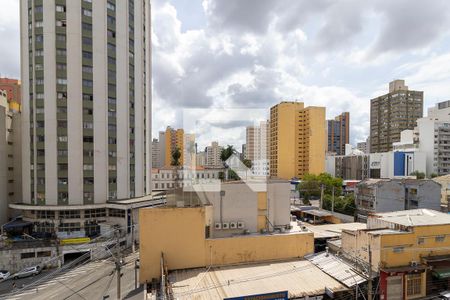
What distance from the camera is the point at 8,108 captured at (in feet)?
99.0

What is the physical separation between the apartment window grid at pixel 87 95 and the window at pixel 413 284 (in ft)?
89.4

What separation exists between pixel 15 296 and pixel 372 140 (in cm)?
9304

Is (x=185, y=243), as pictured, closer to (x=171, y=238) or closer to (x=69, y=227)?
(x=171, y=238)

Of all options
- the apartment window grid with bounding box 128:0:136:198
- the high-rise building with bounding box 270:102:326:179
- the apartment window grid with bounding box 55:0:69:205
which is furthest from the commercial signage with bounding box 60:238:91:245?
A: the high-rise building with bounding box 270:102:326:179

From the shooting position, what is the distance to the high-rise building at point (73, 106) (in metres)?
25.8

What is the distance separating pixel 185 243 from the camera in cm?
1338

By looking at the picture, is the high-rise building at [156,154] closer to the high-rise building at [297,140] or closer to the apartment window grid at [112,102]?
the high-rise building at [297,140]

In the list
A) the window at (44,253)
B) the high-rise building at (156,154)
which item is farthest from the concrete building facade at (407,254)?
the high-rise building at (156,154)

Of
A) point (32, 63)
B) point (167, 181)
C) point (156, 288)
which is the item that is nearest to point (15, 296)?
point (156, 288)

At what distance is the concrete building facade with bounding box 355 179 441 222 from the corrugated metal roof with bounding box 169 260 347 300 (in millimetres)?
19875

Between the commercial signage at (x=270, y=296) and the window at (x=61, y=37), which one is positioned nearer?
the commercial signage at (x=270, y=296)

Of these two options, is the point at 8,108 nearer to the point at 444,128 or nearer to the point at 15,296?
the point at 15,296

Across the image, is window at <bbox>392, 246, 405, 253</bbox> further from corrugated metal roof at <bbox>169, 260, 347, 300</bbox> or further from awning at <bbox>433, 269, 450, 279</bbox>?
Result: corrugated metal roof at <bbox>169, 260, 347, 300</bbox>

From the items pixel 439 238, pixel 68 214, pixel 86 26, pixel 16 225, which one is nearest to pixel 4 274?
pixel 16 225
